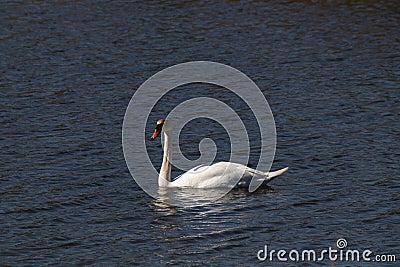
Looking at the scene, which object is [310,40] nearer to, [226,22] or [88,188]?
[226,22]

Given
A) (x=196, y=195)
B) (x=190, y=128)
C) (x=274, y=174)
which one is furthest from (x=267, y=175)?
(x=190, y=128)

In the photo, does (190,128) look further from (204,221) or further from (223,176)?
(204,221)

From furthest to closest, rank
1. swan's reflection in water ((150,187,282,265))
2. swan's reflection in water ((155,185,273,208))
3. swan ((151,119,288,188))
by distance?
swan ((151,119,288,188))
swan's reflection in water ((155,185,273,208))
swan's reflection in water ((150,187,282,265))

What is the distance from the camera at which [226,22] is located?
1243 inches

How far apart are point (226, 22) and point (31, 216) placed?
649 inches

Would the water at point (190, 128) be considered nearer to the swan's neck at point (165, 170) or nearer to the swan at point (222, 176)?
the swan at point (222, 176)

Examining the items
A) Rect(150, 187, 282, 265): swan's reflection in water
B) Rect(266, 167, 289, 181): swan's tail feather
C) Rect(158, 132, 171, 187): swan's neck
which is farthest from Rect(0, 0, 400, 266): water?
Rect(158, 132, 171, 187): swan's neck

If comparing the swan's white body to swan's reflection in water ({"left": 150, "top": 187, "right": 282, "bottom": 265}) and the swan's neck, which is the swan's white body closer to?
swan's reflection in water ({"left": 150, "top": 187, "right": 282, "bottom": 265})

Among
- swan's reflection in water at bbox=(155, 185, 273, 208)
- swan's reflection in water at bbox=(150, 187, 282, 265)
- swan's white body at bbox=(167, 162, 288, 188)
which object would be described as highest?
swan's white body at bbox=(167, 162, 288, 188)

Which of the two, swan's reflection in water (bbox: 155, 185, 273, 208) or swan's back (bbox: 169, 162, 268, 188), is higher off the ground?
swan's back (bbox: 169, 162, 268, 188)

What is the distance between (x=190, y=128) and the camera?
2178 centimetres

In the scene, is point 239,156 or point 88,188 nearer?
point 88,188

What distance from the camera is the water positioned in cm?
1534

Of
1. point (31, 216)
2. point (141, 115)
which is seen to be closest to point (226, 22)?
point (141, 115)
